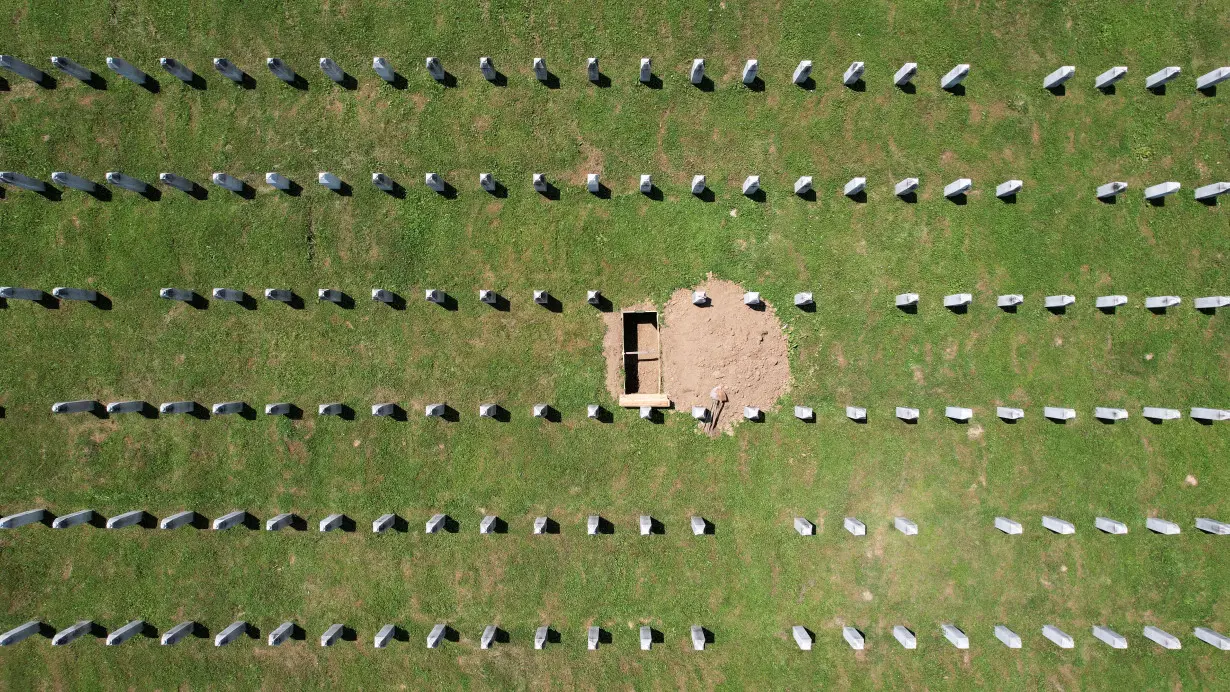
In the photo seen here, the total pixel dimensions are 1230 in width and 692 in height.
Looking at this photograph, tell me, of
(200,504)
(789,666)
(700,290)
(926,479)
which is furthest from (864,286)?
(200,504)

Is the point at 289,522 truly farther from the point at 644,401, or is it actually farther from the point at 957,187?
the point at 957,187

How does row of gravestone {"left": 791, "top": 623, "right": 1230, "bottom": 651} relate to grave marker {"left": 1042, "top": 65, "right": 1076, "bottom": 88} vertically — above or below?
below

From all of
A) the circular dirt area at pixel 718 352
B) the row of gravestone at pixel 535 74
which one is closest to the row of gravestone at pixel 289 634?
the circular dirt area at pixel 718 352

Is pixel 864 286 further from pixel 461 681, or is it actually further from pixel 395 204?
pixel 461 681

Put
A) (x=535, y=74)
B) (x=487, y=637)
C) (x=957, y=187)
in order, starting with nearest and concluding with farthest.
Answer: (x=957, y=187) < (x=487, y=637) < (x=535, y=74)

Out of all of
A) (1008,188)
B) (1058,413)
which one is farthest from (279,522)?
(1008,188)

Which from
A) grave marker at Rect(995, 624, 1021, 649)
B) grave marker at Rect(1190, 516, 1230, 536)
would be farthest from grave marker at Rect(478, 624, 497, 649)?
grave marker at Rect(995, 624, 1021, 649)

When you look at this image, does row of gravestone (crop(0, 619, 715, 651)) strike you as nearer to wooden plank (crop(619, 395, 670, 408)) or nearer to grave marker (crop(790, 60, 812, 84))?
wooden plank (crop(619, 395, 670, 408))
